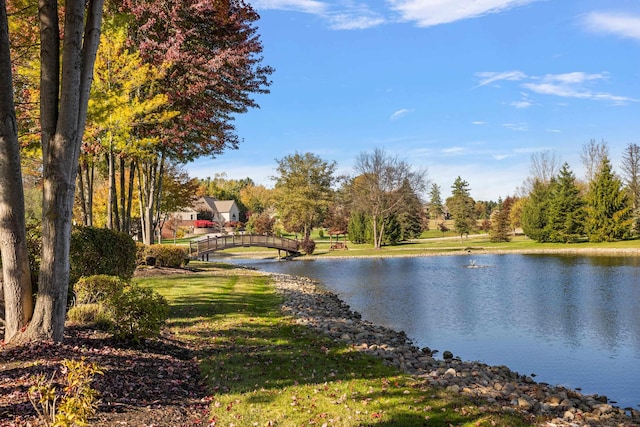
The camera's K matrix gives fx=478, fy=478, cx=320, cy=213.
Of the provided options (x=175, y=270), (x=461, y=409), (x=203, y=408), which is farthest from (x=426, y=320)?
(x=175, y=270)

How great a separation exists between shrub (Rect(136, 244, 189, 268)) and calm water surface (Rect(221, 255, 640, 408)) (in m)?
7.69

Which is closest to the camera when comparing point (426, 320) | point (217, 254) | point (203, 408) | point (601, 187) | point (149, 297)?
point (203, 408)

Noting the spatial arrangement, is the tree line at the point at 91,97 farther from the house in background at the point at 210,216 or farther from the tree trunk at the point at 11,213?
the house in background at the point at 210,216

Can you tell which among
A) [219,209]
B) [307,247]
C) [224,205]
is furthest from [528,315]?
[224,205]

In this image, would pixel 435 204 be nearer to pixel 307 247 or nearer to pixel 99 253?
pixel 307 247

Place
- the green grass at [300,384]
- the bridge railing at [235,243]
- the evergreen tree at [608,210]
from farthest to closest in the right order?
the evergreen tree at [608,210]
the bridge railing at [235,243]
the green grass at [300,384]

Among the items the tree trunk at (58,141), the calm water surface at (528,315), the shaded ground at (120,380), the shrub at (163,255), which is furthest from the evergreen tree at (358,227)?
the tree trunk at (58,141)

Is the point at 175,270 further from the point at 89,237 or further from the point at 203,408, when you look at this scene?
the point at 203,408

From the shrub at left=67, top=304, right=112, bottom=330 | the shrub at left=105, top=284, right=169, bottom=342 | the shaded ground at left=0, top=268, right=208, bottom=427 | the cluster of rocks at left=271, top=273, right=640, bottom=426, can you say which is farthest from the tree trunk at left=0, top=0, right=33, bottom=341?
the cluster of rocks at left=271, top=273, right=640, bottom=426

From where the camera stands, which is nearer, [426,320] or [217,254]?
[426,320]

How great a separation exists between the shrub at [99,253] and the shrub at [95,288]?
1125 millimetres

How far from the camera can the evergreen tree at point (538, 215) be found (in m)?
51.1

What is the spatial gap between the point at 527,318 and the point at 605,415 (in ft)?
29.4

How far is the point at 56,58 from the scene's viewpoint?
22.2 ft
